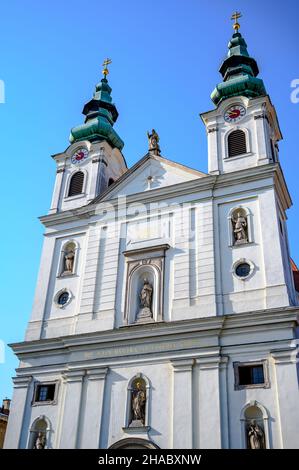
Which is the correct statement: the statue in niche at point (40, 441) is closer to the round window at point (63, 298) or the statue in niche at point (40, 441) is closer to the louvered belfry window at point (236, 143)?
the round window at point (63, 298)

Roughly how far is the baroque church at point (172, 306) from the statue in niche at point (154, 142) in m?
0.08

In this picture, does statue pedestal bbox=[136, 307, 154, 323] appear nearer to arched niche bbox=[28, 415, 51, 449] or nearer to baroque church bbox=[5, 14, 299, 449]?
baroque church bbox=[5, 14, 299, 449]

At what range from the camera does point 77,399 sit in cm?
1762

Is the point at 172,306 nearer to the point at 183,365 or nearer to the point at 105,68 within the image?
the point at 183,365

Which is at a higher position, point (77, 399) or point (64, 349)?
point (64, 349)

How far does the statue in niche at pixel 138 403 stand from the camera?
1647 cm

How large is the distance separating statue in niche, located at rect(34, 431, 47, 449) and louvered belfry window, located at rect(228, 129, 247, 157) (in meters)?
12.6

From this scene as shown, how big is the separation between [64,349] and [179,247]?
18.4 feet

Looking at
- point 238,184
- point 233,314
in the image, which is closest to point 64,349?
point 233,314

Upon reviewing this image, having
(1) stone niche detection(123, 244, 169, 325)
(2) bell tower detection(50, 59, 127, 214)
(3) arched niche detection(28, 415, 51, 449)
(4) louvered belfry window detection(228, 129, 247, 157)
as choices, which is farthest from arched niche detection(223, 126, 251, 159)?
(3) arched niche detection(28, 415, 51, 449)

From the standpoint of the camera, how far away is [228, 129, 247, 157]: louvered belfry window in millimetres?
21052
